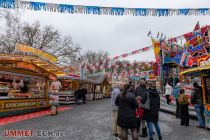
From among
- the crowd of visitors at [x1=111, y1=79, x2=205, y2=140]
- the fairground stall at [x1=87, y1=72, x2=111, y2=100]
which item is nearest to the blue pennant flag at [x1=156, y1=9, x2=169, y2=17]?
the crowd of visitors at [x1=111, y1=79, x2=205, y2=140]

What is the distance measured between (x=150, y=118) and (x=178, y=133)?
7.45ft

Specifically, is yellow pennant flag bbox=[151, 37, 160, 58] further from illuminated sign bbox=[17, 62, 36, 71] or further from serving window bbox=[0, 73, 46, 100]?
illuminated sign bbox=[17, 62, 36, 71]

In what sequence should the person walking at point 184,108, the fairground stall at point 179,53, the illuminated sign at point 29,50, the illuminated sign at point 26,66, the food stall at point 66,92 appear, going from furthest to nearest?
the food stall at point 66,92 → the fairground stall at point 179,53 → the illuminated sign at point 29,50 → the illuminated sign at point 26,66 → the person walking at point 184,108

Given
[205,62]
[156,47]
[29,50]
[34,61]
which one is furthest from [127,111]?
[156,47]

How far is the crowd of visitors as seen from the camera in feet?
15.1

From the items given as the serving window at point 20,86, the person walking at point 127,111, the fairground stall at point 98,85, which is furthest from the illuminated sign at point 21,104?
the fairground stall at point 98,85

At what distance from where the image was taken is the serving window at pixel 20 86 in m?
12.1

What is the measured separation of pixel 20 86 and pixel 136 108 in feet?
34.5

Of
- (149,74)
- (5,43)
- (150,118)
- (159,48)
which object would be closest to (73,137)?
(150,118)

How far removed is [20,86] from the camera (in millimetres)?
13406

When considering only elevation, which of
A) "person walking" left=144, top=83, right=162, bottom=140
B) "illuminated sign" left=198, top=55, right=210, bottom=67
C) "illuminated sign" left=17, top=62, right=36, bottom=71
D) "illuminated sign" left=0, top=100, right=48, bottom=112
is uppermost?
"illuminated sign" left=17, top=62, right=36, bottom=71

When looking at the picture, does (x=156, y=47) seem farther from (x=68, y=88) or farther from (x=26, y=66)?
(x=26, y=66)

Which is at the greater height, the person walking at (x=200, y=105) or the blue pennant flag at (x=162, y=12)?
the blue pennant flag at (x=162, y=12)

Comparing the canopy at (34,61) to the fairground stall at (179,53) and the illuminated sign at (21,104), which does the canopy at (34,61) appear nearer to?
the illuminated sign at (21,104)
